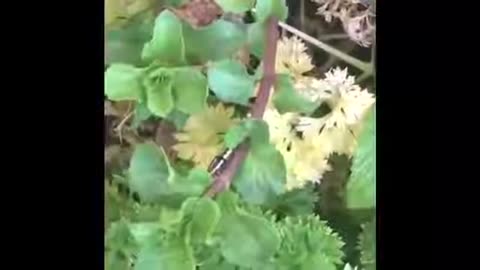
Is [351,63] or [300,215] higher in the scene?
[351,63]

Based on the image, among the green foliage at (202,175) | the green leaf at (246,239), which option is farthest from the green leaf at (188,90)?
the green leaf at (246,239)

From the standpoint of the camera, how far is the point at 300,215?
837 millimetres

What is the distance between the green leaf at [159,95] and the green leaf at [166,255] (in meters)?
0.12

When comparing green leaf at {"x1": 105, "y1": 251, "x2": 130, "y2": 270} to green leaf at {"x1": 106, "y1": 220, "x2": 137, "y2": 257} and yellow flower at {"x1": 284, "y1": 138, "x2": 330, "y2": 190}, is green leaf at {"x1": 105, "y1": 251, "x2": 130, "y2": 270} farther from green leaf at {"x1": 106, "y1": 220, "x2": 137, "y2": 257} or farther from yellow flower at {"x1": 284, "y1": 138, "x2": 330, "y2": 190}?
yellow flower at {"x1": 284, "y1": 138, "x2": 330, "y2": 190}

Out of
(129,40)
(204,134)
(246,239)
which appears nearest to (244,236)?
(246,239)

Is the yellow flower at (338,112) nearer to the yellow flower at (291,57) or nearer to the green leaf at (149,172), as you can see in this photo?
the yellow flower at (291,57)

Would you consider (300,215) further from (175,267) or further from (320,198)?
(175,267)

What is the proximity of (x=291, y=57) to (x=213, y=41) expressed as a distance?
76 millimetres

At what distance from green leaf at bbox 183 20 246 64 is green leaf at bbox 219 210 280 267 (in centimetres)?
15

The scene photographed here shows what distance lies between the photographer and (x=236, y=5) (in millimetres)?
825
